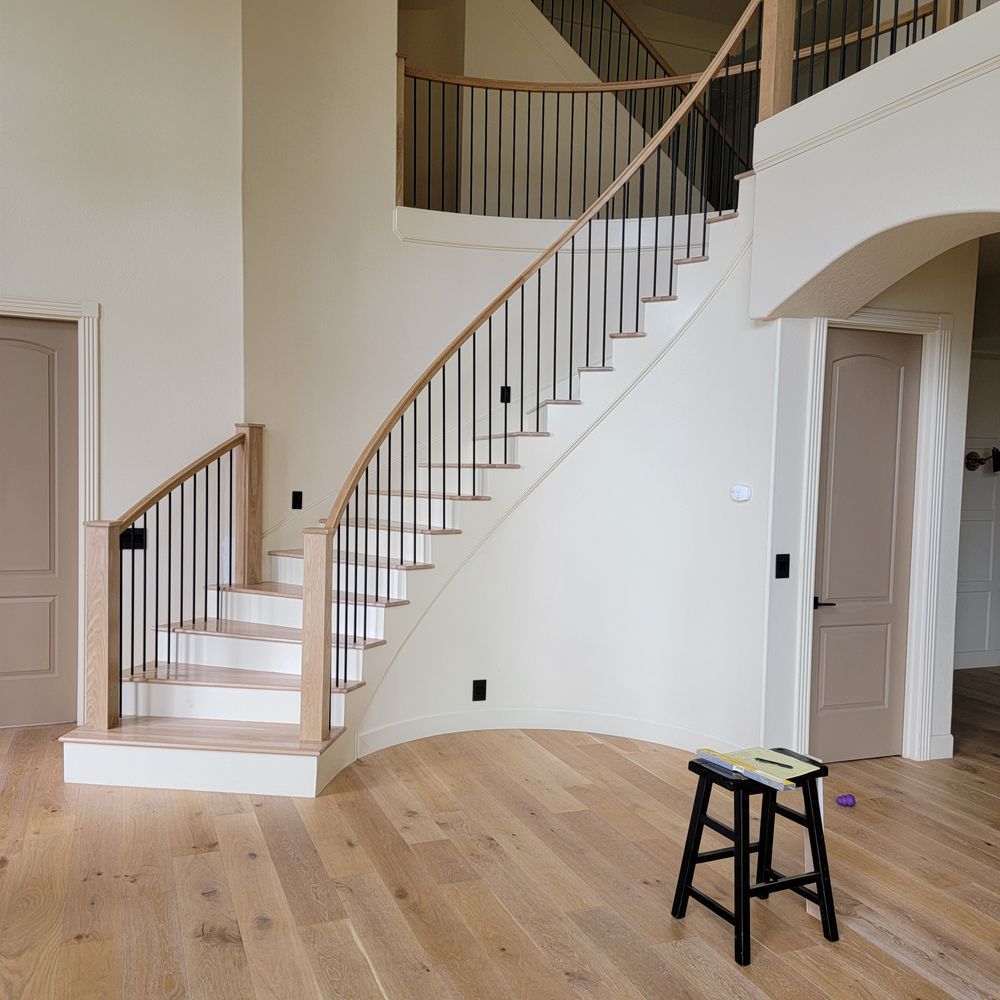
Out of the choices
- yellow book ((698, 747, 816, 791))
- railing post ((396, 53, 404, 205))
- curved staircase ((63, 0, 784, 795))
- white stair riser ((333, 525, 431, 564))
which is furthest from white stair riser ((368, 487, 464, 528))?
yellow book ((698, 747, 816, 791))

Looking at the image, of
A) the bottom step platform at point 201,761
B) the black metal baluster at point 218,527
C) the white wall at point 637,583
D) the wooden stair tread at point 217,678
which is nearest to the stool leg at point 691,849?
the white wall at point 637,583

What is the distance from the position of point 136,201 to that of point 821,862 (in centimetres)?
470

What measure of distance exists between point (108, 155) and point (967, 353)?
4688 millimetres

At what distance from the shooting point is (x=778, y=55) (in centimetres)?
399

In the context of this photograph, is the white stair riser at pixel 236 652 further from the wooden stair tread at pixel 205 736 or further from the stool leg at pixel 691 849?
the stool leg at pixel 691 849

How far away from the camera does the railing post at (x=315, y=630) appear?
13.2 feet

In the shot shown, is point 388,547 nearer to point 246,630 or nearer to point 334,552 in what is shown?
point 334,552

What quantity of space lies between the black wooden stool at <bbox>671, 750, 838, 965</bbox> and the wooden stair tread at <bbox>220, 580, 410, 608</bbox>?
6.63 feet

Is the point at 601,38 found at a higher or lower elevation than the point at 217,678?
higher

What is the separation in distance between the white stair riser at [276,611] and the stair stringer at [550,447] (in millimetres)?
98

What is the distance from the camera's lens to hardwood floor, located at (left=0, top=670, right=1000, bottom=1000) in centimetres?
261

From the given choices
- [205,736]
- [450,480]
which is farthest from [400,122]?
[205,736]

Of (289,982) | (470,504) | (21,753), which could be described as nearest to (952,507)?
(470,504)

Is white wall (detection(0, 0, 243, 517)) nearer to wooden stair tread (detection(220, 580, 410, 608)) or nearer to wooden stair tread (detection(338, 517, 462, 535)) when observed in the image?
wooden stair tread (detection(220, 580, 410, 608))
